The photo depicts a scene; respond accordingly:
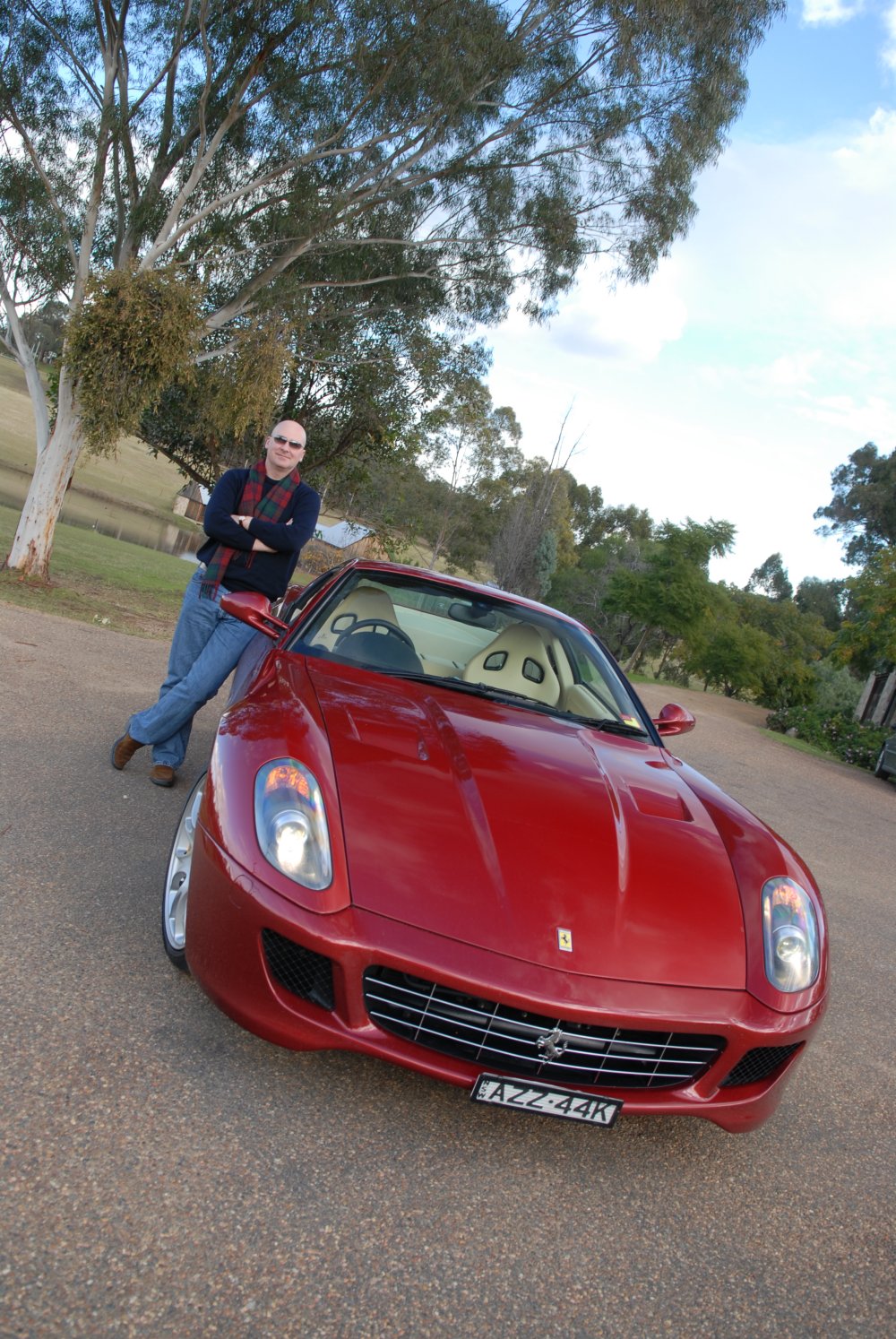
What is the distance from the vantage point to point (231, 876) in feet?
8.31

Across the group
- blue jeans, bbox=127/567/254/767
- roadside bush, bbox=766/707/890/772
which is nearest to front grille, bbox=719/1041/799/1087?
blue jeans, bbox=127/567/254/767

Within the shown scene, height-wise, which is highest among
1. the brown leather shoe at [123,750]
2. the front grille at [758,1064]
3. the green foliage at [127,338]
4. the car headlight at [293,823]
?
the green foliage at [127,338]

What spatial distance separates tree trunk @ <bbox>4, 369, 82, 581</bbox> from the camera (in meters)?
12.3

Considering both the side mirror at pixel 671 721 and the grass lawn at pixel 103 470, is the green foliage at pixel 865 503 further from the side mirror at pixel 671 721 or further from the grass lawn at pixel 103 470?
the side mirror at pixel 671 721

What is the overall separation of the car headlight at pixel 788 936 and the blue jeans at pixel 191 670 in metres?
2.85

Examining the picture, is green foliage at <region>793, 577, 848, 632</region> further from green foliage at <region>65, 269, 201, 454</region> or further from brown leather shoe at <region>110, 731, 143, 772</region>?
brown leather shoe at <region>110, 731, 143, 772</region>

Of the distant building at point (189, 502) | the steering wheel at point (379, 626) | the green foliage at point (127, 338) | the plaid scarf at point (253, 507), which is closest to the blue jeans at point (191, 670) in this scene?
the plaid scarf at point (253, 507)

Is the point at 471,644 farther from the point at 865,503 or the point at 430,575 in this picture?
the point at 865,503

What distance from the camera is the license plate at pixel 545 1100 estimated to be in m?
2.38

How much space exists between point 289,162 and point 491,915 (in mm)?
14148

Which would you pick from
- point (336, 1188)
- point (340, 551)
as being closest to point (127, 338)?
point (336, 1188)

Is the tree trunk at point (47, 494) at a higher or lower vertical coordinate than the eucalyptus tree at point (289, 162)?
lower

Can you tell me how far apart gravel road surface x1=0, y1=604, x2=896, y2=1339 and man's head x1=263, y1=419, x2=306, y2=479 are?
7.07 feet

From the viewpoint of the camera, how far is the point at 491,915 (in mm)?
2467
